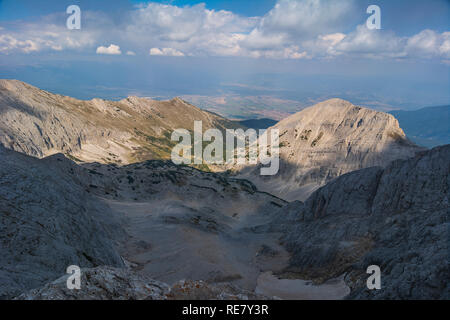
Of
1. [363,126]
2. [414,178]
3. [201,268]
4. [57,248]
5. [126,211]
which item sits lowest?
[201,268]

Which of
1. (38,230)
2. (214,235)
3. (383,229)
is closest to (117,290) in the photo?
(38,230)

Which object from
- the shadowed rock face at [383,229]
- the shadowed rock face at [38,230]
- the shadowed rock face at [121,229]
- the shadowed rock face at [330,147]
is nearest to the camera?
the shadowed rock face at [38,230]

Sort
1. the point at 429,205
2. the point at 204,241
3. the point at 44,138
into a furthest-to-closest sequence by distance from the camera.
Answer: the point at 44,138, the point at 204,241, the point at 429,205

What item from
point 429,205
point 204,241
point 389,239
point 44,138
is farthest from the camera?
point 44,138

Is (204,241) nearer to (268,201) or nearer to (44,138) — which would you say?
(268,201)

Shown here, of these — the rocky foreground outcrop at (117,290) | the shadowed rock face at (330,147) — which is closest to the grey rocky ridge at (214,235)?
the rocky foreground outcrop at (117,290)

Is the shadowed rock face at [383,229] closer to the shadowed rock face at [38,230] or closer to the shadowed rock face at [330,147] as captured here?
the shadowed rock face at [38,230]

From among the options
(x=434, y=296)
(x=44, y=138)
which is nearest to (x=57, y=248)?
(x=434, y=296)
